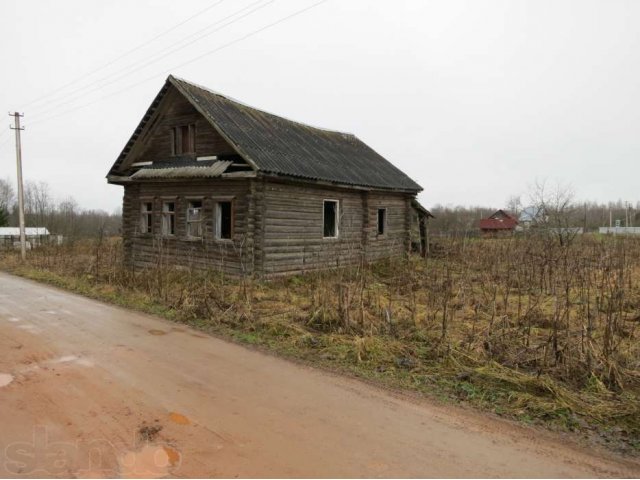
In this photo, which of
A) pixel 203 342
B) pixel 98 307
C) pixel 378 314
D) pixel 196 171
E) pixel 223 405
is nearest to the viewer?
pixel 223 405

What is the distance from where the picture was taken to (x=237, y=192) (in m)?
13.9

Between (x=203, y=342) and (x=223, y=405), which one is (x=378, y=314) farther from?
(x=223, y=405)

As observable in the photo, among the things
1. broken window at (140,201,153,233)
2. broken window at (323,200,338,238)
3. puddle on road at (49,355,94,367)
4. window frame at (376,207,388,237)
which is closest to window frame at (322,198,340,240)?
broken window at (323,200,338,238)

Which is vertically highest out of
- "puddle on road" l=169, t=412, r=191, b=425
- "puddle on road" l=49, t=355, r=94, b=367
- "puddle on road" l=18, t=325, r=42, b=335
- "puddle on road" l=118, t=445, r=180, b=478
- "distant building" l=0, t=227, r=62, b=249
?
"distant building" l=0, t=227, r=62, b=249

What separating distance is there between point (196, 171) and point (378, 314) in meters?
9.09

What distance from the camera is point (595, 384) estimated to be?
509 centimetres

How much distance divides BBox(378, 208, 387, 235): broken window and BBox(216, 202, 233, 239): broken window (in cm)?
753

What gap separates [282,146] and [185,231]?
4.81 metres

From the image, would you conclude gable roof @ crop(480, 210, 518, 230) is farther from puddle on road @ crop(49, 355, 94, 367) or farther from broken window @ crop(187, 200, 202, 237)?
puddle on road @ crop(49, 355, 94, 367)

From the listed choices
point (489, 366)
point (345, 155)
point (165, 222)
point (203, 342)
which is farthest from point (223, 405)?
point (345, 155)

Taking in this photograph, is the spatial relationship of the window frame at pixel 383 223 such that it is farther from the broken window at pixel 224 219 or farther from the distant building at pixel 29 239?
the distant building at pixel 29 239

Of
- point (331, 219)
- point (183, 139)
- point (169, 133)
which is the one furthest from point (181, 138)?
point (331, 219)

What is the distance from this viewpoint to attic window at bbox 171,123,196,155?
51.3 ft

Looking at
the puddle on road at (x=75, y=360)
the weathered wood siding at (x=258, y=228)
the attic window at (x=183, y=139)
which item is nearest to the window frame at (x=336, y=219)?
the weathered wood siding at (x=258, y=228)
